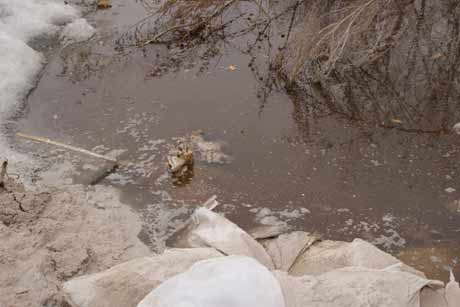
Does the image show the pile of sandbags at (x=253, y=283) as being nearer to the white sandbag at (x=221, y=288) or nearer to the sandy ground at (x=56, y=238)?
the white sandbag at (x=221, y=288)

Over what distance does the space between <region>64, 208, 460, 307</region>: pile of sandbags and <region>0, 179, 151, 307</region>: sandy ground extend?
382 millimetres

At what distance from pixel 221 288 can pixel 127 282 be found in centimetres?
41

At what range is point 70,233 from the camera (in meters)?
2.48

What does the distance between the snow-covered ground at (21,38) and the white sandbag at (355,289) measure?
196 centimetres

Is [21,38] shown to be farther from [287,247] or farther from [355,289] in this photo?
[355,289]

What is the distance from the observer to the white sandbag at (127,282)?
5.79 feet

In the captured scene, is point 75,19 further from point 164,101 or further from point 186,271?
point 186,271

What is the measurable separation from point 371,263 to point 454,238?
777mm

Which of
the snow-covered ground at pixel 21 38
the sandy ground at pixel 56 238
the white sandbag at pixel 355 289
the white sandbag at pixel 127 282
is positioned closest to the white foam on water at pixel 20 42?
the snow-covered ground at pixel 21 38

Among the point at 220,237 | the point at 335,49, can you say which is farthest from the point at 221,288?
the point at 335,49

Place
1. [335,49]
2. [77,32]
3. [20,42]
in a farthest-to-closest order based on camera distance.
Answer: [77,32], [20,42], [335,49]

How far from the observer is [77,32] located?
419 centimetres

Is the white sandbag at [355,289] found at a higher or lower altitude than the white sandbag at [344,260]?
higher

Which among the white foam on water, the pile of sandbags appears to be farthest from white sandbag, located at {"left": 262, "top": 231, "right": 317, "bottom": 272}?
the white foam on water
